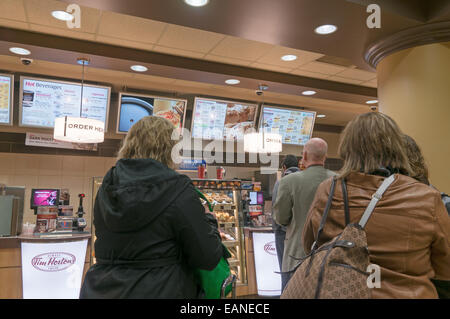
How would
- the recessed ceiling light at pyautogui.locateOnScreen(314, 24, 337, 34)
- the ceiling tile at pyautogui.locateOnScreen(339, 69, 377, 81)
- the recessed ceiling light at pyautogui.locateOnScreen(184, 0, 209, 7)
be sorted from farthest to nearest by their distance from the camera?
the ceiling tile at pyautogui.locateOnScreen(339, 69, 377, 81) → the recessed ceiling light at pyautogui.locateOnScreen(314, 24, 337, 34) → the recessed ceiling light at pyautogui.locateOnScreen(184, 0, 209, 7)

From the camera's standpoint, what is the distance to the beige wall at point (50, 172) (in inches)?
248

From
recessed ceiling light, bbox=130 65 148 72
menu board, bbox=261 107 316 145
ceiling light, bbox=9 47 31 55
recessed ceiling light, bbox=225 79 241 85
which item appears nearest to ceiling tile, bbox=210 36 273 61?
recessed ceiling light, bbox=225 79 241 85

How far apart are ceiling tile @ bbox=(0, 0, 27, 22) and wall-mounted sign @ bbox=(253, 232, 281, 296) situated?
3.65m

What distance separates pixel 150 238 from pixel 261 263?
10.7 feet

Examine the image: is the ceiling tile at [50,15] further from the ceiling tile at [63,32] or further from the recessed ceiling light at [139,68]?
the recessed ceiling light at [139,68]

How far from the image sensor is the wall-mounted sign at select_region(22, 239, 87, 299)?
3355mm

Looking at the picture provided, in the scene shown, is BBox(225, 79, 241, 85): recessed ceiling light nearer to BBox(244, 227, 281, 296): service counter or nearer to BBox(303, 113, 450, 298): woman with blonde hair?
BBox(244, 227, 281, 296): service counter

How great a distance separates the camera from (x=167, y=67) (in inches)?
183

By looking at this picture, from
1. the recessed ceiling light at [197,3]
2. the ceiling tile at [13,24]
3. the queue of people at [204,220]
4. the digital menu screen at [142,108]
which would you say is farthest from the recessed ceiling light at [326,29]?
the ceiling tile at [13,24]

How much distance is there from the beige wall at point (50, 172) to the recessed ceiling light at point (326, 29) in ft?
15.8

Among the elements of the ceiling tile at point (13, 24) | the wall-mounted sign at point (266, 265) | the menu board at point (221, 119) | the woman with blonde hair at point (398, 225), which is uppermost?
the ceiling tile at point (13, 24)

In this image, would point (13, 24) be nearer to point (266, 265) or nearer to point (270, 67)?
point (270, 67)

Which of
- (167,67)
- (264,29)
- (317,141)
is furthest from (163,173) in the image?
(167,67)

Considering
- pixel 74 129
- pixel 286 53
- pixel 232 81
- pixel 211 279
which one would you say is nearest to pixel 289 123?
pixel 232 81
